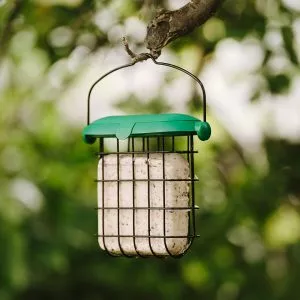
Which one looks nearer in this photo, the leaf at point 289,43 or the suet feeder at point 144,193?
the suet feeder at point 144,193

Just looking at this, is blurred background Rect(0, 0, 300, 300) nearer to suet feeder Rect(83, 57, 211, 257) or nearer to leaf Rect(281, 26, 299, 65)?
leaf Rect(281, 26, 299, 65)

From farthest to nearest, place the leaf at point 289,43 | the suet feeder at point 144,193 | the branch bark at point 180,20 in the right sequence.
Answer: the leaf at point 289,43, the suet feeder at point 144,193, the branch bark at point 180,20

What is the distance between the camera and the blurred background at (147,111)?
212 inches

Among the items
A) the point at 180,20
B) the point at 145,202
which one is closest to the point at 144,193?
the point at 145,202

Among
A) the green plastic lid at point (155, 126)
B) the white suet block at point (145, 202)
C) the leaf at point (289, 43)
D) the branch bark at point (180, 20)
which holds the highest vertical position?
the leaf at point (289, 43)

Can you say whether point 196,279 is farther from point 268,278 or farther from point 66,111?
point 66,111

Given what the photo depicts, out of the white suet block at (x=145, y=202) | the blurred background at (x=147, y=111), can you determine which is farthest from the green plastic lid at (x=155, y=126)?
the blurred background at (x=147, y=111)

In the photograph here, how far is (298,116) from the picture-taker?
776cm

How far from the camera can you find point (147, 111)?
7.18 meters

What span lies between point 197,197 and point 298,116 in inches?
39.9

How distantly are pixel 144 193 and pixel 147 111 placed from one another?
3651mm

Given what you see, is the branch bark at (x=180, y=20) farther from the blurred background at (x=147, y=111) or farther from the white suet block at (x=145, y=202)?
the blurred background at (x=147, y=111)

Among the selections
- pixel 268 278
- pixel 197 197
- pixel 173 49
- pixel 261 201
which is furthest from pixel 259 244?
pixel 173 49

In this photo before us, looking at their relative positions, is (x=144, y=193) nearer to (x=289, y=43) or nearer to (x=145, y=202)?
(x=145, y=202)
